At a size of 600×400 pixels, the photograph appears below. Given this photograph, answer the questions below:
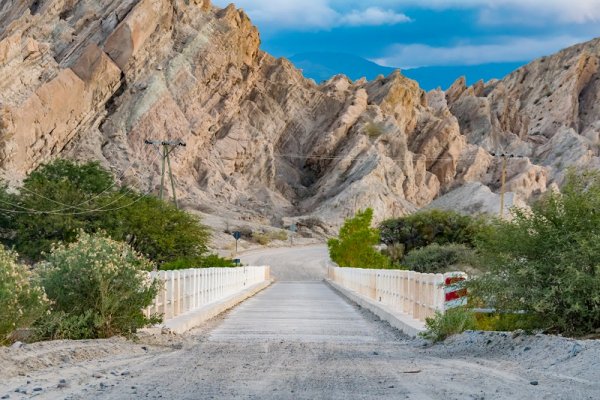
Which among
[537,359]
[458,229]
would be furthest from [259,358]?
[458,229]

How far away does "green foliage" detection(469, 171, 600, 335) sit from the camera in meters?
12.9

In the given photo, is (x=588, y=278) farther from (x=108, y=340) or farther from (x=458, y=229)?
(x=458, y=229)

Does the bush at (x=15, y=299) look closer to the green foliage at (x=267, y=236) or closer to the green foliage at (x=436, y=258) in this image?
the green foliage at (x=436, y=258)

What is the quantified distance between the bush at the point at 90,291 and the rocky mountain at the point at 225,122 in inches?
2704

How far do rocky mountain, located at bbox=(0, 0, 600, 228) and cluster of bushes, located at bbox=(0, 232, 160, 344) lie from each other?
225 feet

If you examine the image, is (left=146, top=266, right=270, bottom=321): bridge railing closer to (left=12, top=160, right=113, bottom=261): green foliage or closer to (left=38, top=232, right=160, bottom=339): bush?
(left=38, top=232, right=160, bottom=339): bush

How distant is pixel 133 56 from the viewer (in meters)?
103

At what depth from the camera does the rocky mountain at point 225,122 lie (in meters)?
93.8

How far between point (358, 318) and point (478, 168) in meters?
113

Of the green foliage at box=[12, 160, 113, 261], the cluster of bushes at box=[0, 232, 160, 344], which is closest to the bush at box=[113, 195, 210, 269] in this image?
the green foliage at box=[12, 160, 113, 261]

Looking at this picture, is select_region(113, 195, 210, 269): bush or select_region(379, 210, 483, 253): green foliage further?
select_region(379, 210, 483, 253): green foliage

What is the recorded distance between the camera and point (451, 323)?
15188 millimetres

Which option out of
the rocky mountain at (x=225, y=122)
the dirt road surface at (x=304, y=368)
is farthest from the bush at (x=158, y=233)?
the dirt road surface at (x=304, y=368)

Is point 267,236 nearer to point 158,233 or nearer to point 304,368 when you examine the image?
point 158,233
